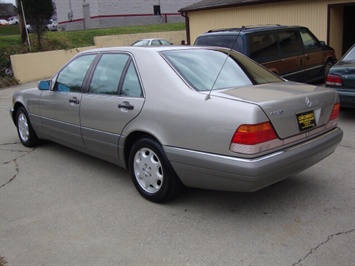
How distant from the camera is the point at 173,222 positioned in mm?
3703

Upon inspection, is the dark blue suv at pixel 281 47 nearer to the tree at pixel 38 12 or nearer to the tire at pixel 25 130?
the tire at pixel 25 130

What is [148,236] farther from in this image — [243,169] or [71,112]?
[71,112]

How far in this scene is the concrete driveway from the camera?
315cm

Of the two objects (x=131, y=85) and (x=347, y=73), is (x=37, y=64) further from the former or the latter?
(x=131, y=85)

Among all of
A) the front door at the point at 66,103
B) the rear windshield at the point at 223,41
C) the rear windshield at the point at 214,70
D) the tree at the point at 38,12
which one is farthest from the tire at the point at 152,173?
the tree at the point at 38,12

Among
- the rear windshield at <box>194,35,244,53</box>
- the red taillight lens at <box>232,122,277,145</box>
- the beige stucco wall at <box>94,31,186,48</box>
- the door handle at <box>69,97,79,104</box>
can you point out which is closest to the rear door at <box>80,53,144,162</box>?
the door handle at <box>69,97,79,104</box>

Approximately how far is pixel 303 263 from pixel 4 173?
3.95m

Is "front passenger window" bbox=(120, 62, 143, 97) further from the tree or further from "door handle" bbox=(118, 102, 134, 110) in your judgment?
the tree

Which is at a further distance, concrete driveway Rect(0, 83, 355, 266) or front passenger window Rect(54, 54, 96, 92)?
front passenger window Rect(54, 54, 96, 92)

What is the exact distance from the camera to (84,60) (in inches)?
200

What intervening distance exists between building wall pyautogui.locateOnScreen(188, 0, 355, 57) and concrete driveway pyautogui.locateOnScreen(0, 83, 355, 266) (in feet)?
31.5

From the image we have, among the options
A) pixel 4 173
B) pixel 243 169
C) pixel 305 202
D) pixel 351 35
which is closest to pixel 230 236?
pixel 243 169

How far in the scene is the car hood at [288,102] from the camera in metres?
3.43

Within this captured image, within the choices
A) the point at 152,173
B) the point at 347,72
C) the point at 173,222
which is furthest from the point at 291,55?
the point at 173,222
